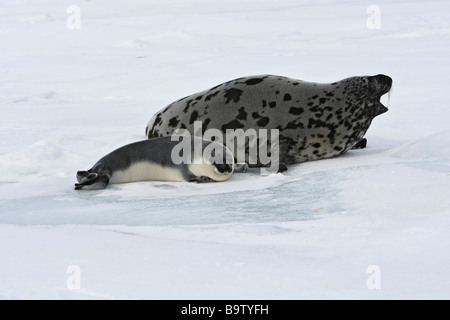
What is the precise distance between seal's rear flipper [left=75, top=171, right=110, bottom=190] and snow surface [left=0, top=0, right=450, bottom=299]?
0.06m

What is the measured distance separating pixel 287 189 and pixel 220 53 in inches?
209

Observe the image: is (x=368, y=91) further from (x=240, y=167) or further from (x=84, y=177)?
(x=84, y=177)

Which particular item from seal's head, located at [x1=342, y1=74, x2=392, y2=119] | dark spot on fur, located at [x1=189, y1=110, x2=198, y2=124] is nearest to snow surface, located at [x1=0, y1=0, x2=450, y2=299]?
seal's head, located at [x1=342, y1=74, x2=392, y2=119]

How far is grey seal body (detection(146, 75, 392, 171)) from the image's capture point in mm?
4684

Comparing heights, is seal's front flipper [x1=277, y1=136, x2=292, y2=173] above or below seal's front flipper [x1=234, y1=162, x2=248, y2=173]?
above

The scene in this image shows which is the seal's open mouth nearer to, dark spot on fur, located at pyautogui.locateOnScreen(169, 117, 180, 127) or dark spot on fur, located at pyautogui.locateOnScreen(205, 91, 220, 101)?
dark spot on fur, located at pyautogui.locateOnScreen(205, 91, 220, 101)

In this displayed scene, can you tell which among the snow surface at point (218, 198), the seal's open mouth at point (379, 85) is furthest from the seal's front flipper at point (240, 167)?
the seal's open mouth at point (379, 85)

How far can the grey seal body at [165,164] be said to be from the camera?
4227 mm

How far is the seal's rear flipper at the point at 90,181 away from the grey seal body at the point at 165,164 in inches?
1.5

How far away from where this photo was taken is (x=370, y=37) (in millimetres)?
9797

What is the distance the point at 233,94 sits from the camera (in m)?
4.81

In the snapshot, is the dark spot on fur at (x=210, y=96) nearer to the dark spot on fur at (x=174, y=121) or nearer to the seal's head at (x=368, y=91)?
the dark spot on fur at (x=174, y=121)

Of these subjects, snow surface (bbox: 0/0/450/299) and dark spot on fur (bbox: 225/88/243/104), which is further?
dark spot on fur (bbox: 225/88/243/104)
